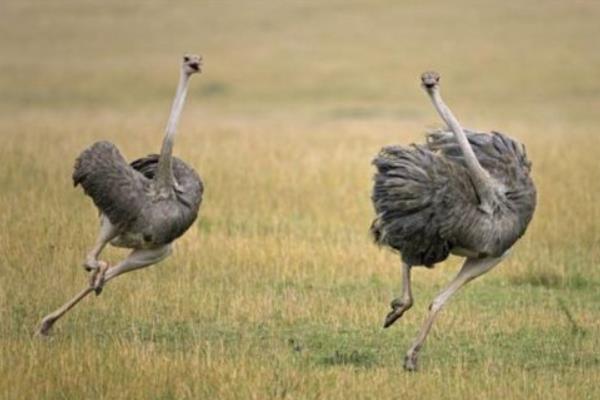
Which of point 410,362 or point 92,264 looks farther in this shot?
point 92,264

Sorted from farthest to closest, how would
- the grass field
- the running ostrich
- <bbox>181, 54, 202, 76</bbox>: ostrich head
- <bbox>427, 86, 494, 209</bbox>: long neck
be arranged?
1. <bbox>181, 54, 202, 76</bbox>: ostrich head
2. the running ostrich
3. <bbox>427, 86, 494, 209</bbox>: long neck
4. the grass field

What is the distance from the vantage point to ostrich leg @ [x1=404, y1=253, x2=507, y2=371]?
8617 millimetres

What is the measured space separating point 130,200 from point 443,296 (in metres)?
1.99

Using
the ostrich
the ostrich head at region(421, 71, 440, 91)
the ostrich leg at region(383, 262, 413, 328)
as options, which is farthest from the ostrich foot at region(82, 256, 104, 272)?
the ostrich head at region(421, 71, 440, 91)

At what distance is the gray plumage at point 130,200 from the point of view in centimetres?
902

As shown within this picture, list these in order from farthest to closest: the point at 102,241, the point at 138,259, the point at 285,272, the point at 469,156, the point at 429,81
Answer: the point at 285,272 → the point at 138,259 → the point at 102,241 → the point at 469,156 → the point at 429,81

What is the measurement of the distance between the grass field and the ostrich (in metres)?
0.63

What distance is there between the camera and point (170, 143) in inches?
355

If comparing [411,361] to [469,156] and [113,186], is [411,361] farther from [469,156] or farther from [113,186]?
[113,186]

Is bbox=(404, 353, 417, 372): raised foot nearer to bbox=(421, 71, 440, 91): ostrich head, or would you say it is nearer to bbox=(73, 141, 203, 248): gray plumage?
bbox=(421, 71, 440, 91): ostrich head

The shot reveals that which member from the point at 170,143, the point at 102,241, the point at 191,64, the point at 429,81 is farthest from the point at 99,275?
the point at 429,81

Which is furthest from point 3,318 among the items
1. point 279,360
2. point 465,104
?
point 465,104


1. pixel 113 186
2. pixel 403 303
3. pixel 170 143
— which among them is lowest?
pixel 403 303

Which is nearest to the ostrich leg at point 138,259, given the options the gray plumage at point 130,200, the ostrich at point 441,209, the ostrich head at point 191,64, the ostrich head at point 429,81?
the gray plumage at point 130,200
